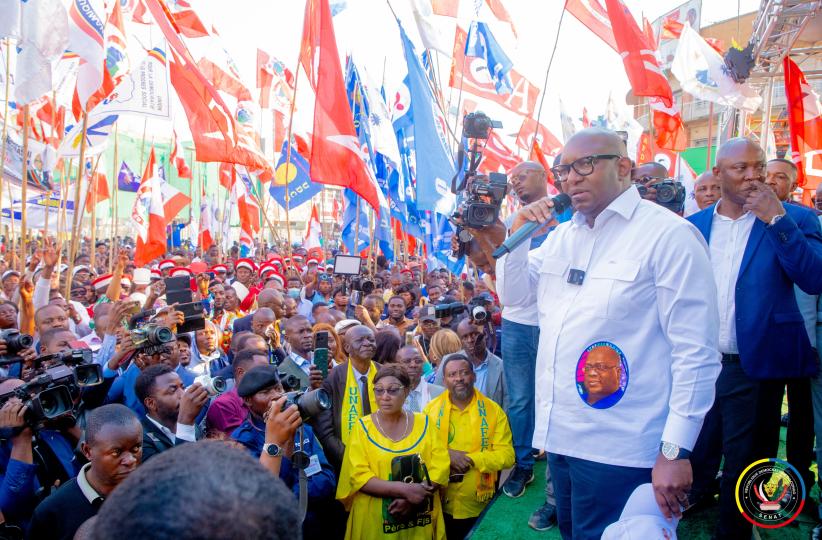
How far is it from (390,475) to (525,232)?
180 cm

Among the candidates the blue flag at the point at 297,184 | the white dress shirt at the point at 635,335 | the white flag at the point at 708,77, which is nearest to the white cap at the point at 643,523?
the white dress shirt at the point at 635,335

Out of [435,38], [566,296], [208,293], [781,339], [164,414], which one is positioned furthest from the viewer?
[208,293]

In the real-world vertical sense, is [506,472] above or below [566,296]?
below

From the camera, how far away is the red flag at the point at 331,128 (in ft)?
22.4

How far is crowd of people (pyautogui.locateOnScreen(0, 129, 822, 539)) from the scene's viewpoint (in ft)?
6.10

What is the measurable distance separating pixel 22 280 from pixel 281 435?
448 centimetres

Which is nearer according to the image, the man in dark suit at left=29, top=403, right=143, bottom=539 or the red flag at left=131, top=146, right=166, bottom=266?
the man in dark suit at left=29, top=403, right=143, bottom=539

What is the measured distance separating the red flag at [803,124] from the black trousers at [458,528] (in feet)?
21.7

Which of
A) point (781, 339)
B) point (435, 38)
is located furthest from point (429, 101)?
point (781, 339)

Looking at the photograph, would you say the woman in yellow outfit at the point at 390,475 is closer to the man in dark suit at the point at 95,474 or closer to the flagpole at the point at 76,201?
the man in dark suit at the point at 95,474

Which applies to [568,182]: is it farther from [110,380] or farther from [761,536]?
[110,380]

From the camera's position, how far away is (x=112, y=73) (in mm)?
7352

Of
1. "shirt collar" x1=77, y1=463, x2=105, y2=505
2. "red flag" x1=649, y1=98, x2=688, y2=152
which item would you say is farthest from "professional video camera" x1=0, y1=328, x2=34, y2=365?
"red flag" x1=649, y1=98, x2=688, y2=152

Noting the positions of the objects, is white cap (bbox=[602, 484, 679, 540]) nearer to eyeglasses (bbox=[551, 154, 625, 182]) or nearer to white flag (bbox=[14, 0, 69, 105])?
eyeglasses (bbox=[551, 154, 625, 182])
